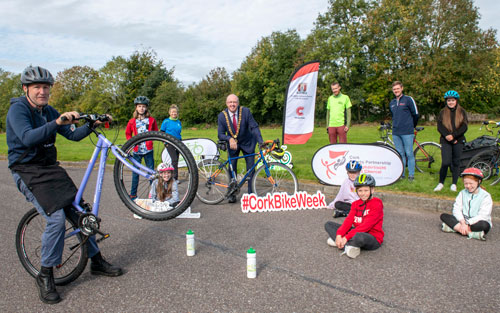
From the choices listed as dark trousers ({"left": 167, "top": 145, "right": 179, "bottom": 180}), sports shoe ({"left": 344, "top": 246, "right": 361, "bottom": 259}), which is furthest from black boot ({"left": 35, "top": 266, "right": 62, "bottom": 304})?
sports shoe ({"left": 344, "top": 246, "right": 361, "bottom": 259})

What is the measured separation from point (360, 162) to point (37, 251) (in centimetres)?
620

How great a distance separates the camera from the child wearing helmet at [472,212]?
4843 millimetres

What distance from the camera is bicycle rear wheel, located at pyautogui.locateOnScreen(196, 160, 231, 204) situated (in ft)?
23.4

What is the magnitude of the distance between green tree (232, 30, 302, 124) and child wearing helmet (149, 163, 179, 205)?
159 ft

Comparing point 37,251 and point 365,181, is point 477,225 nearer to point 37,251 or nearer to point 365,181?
point 365,181

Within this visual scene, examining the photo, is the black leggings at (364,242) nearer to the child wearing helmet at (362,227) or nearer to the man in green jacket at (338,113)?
the child wearing helmet at (362,227)

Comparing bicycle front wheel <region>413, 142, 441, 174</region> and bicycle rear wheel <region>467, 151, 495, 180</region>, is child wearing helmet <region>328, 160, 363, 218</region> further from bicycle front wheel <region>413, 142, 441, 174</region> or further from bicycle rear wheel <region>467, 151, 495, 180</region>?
bicycle front wheel <region>413, 142, 441, 174</region>

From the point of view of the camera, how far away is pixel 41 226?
3953 mm

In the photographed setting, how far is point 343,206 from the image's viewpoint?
6020 millimetres

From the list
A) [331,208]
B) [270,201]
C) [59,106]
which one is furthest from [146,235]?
[59,106]

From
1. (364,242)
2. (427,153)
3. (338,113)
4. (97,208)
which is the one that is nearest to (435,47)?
(427,153)

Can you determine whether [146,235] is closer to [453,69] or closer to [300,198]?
[300,198]

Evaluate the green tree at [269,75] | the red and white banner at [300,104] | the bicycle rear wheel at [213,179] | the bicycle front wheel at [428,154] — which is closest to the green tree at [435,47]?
the green tree at [269,75]

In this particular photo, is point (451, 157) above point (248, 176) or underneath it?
above
